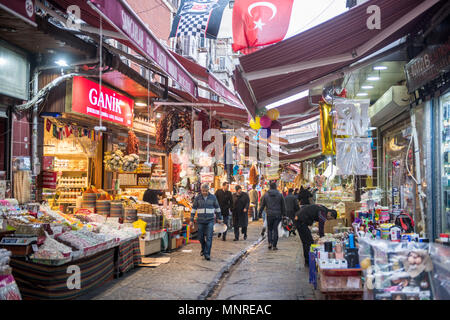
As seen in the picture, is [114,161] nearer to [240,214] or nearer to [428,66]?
[240,214]

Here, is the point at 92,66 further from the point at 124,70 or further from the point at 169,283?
the point at 169,283

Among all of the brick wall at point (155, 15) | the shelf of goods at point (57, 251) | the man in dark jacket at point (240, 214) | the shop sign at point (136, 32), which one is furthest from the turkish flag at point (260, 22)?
the brick wall at point (155, 15)

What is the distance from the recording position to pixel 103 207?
10484 mm

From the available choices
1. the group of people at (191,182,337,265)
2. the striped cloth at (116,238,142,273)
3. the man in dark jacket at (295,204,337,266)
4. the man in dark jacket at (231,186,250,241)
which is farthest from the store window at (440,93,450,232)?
the man in dark jacket at (231,186,250,241)

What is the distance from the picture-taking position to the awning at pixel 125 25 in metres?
4.81

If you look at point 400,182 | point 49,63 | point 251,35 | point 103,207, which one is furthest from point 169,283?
point 400,182

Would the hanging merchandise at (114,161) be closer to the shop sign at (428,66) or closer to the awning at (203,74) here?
the awning at (203,74)

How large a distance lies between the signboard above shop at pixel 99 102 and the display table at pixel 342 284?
511cm

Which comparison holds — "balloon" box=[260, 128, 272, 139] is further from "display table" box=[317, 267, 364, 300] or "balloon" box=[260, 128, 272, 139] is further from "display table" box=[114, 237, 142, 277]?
"display table" box=[317, 267, 364, 300]

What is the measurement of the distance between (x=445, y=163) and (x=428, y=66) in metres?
1.48

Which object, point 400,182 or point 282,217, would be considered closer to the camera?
point 400,182

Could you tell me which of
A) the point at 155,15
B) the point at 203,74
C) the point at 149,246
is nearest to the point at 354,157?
the point at 203,74

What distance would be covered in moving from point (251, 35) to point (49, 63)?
425cm

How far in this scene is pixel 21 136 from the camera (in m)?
8.88
